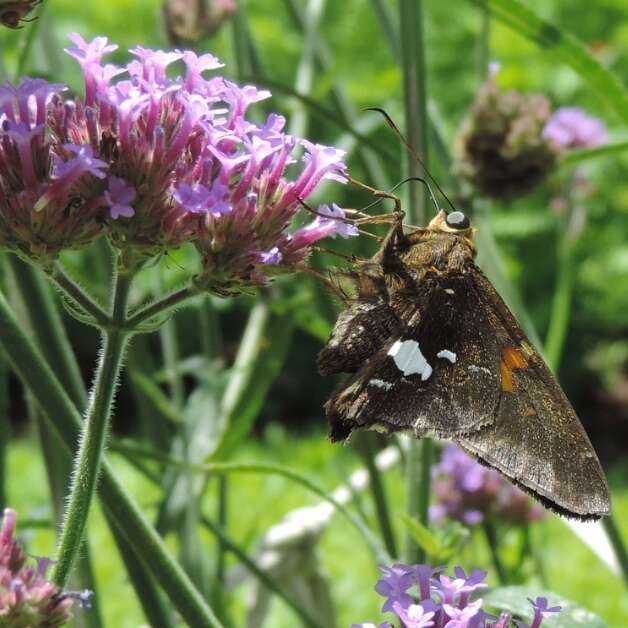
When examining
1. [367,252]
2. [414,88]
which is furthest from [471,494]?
[367,252]

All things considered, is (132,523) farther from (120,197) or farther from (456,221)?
(456,221)

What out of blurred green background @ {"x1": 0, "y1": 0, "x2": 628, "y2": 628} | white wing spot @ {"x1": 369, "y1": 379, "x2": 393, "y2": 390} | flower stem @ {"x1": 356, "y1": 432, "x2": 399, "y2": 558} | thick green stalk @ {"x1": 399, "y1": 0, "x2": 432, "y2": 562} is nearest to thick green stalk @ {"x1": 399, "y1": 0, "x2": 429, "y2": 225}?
thick green stalk @ {"x1": 399, "y1": 0, "x2": 432, "y2": 562}

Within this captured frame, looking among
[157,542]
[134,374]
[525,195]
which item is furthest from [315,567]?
[157,542]

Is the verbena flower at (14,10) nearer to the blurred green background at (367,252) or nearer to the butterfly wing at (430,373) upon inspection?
the butterfly wing at (430,373)

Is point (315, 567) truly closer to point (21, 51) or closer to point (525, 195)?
point (525, 195)

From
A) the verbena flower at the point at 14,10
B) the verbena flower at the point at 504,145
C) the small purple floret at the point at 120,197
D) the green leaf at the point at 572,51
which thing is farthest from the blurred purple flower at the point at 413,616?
the verbena flower at the point at 504,145

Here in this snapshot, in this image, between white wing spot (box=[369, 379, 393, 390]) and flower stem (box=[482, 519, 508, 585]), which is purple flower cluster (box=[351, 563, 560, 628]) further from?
flower stem (box=[482, 519, 508, 585])
